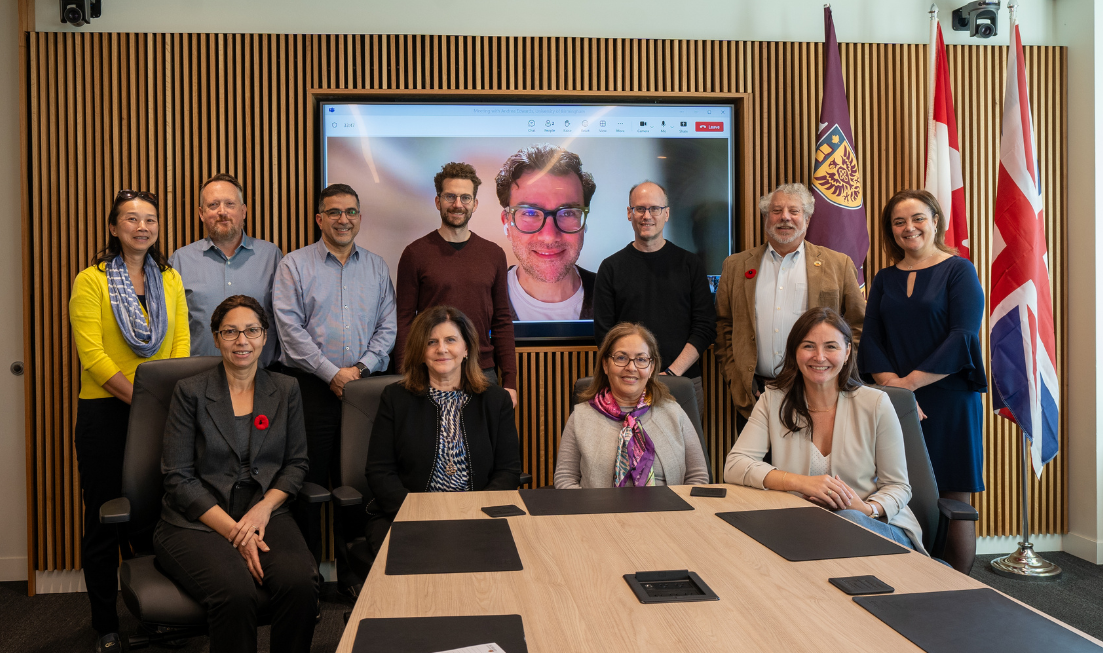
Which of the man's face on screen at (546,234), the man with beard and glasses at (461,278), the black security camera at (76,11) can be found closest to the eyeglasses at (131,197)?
the man with beard and glasses at (461,278)

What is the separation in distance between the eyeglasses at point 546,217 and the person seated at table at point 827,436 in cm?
191

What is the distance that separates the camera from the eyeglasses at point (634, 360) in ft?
8.86

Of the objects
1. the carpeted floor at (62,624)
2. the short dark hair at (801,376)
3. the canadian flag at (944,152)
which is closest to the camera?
the short dark hair at (801,376)

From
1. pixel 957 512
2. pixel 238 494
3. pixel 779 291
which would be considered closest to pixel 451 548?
pixel 238 494

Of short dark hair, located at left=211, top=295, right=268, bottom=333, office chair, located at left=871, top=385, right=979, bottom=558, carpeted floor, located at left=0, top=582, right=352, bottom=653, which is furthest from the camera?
carpeted floor, located at left=0, top=582, right=352, bottom=653

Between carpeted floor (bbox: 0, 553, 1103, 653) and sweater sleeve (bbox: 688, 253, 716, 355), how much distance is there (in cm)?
184

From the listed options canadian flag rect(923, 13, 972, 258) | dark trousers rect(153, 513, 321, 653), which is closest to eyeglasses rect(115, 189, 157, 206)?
dark trousers rect(153, 513, 321, 653)

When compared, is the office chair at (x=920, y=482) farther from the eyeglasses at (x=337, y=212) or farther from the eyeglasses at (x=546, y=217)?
the eyeglasses at (x=337, y=212)

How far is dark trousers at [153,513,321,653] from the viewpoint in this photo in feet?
7.02

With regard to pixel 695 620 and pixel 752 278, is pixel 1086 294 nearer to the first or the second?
pixel 752 278

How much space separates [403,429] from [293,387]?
443mm

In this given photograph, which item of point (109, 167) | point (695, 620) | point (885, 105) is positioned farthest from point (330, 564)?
point (885, 105)

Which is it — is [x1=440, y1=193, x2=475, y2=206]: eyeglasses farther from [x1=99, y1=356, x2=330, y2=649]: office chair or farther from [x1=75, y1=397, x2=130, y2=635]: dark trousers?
[x1=75, y1=397, x2=130, y2=635]: dark trousers

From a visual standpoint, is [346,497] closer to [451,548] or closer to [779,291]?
[451,548]
